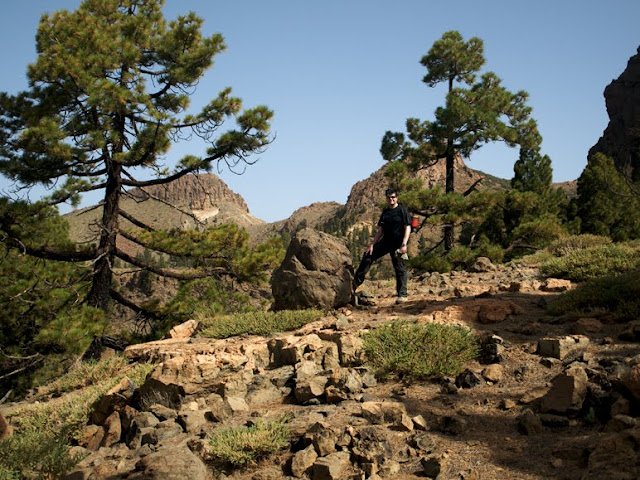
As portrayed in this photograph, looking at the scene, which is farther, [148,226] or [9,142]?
[148,226]

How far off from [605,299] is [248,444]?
5.73 metres

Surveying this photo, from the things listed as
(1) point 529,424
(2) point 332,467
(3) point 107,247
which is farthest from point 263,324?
(3) point 107,247

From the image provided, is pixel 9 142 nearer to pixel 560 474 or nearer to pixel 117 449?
pixel 117 449

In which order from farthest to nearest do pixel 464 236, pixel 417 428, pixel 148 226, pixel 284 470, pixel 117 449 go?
1. pixel 464 236
2. pixel 148 226
3. pixel 117 449
4. pixel 417 428
5. pixel 284 470

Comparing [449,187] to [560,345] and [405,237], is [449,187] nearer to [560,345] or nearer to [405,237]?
[405,237]

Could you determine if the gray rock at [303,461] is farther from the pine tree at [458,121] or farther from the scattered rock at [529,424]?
the pine tree at [458,121]

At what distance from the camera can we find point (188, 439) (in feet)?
16.9

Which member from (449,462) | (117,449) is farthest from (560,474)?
(117,449)

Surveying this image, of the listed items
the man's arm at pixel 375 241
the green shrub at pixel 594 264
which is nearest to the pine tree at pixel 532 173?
Answer: the green shrub at pixel 594 264

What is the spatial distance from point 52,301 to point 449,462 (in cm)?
1150

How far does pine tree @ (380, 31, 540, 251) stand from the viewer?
62.1 ft

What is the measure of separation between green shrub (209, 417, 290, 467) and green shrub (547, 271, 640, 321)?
4831mm

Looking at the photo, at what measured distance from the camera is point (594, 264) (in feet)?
33.1

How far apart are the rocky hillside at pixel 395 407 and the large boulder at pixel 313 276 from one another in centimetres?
145
